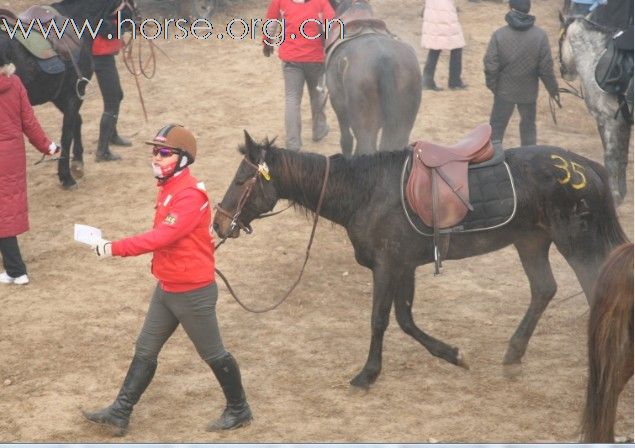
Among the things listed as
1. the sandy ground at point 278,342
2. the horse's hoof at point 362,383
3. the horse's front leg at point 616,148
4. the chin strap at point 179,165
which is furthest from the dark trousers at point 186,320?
the horse's front leg at point 616,148

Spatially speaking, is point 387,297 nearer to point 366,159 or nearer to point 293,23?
point 366,159

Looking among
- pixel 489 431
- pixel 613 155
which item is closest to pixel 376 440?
pixel 489 431

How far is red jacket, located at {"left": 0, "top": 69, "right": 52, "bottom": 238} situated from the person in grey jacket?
4740 mm

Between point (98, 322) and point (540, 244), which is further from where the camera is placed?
point (98, 322)

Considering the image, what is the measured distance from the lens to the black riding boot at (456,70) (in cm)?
1358

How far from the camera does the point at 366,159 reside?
6.37m

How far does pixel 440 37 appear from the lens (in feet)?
43.9

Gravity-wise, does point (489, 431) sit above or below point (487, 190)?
below

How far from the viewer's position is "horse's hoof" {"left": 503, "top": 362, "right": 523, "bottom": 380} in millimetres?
6551

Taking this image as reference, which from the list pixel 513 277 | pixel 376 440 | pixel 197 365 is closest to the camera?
pixel 376 440

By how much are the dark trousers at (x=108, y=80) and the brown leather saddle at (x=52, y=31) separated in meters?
0.77

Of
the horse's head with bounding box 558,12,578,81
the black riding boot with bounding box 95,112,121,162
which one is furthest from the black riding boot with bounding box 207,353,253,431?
the horse's head with bounding box 558,12,578,81

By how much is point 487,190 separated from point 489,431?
1.48m

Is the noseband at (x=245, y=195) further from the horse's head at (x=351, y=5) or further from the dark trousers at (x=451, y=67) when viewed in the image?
the dark trousers at (x=451, y=67)
